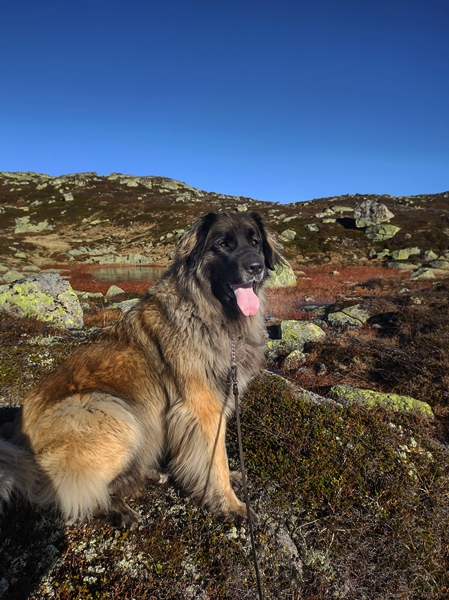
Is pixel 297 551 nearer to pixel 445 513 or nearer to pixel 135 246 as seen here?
pixel 445 513

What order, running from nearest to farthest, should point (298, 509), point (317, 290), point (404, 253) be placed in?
point (298, 509)
point (317, 290)
point (404, 253)

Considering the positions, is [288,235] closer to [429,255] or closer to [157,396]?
[429,255]

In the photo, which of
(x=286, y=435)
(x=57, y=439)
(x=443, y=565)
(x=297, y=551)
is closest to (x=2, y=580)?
(x=57, y=439)

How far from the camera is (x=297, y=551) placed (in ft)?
8.84

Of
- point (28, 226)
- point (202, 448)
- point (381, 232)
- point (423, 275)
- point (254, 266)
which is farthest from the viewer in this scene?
point (28, 226)

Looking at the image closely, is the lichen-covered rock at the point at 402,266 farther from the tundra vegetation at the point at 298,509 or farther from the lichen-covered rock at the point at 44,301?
the lichen-covered rock at the point at 44,301

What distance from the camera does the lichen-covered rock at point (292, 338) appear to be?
8.37m

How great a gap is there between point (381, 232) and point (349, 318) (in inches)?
1438

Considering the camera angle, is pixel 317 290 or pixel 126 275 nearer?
pixel 317 290

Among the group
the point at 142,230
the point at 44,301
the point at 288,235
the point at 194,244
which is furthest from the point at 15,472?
the point at 142,230

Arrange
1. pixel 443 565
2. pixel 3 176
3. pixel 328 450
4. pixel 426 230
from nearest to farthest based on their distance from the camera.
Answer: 1. pixel 443 565
2. pixel 328 450
3. pixel 426 230
4. pixel 3 176

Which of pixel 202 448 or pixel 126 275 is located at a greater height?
pixel 202 448

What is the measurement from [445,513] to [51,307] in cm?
981

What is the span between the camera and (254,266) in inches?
129
